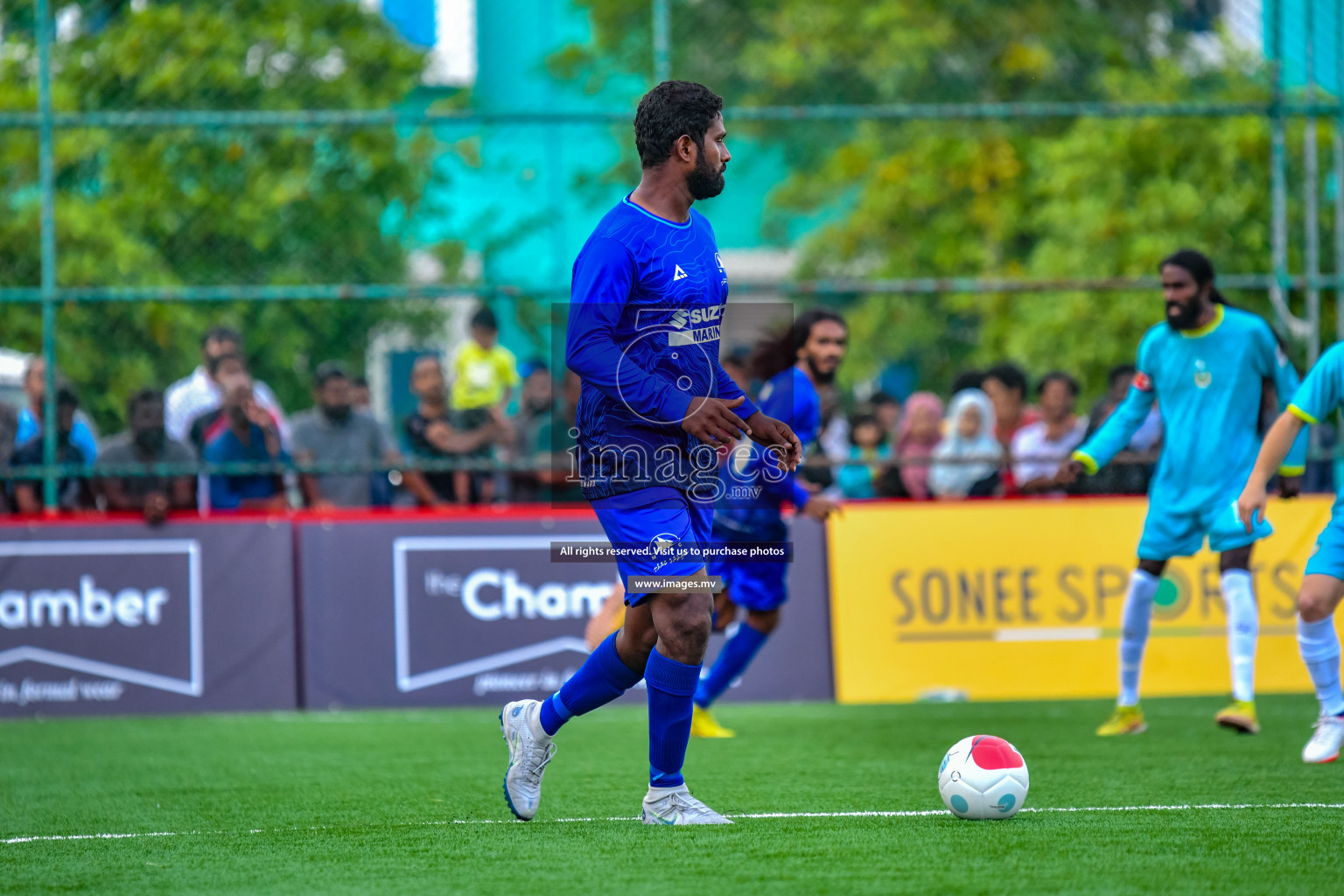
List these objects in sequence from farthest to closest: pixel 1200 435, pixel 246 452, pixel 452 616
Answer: pixel 246 452
pixel 452 616
pixel 1200 435

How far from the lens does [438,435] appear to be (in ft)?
36.3

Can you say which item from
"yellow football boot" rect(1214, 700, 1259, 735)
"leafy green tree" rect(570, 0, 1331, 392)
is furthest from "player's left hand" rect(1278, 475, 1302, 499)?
"leafy green tree" rect(570, 0, 1331, 392)

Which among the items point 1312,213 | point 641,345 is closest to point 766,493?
point 641,345

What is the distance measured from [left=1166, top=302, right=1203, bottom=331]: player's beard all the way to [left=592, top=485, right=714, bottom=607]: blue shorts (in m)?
3.97

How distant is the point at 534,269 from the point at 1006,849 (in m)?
7.73

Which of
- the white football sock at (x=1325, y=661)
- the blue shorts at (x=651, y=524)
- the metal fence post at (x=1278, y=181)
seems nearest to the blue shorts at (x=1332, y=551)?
the white football sock at (x=1325, y=661)

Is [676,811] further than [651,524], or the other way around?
[676,811]

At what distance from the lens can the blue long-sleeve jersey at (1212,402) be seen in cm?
827

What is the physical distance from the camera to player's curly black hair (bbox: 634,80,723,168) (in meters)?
5.32

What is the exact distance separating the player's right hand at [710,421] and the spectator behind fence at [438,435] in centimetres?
610

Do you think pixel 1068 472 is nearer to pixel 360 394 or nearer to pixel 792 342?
pixel 792 342

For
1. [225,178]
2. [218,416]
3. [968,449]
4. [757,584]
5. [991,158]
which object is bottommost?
[757,584]

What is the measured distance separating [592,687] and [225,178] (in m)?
8.73

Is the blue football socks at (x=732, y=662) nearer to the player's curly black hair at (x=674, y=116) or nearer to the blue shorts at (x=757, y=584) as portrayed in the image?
the blue shorts at (x=757, y=584)
